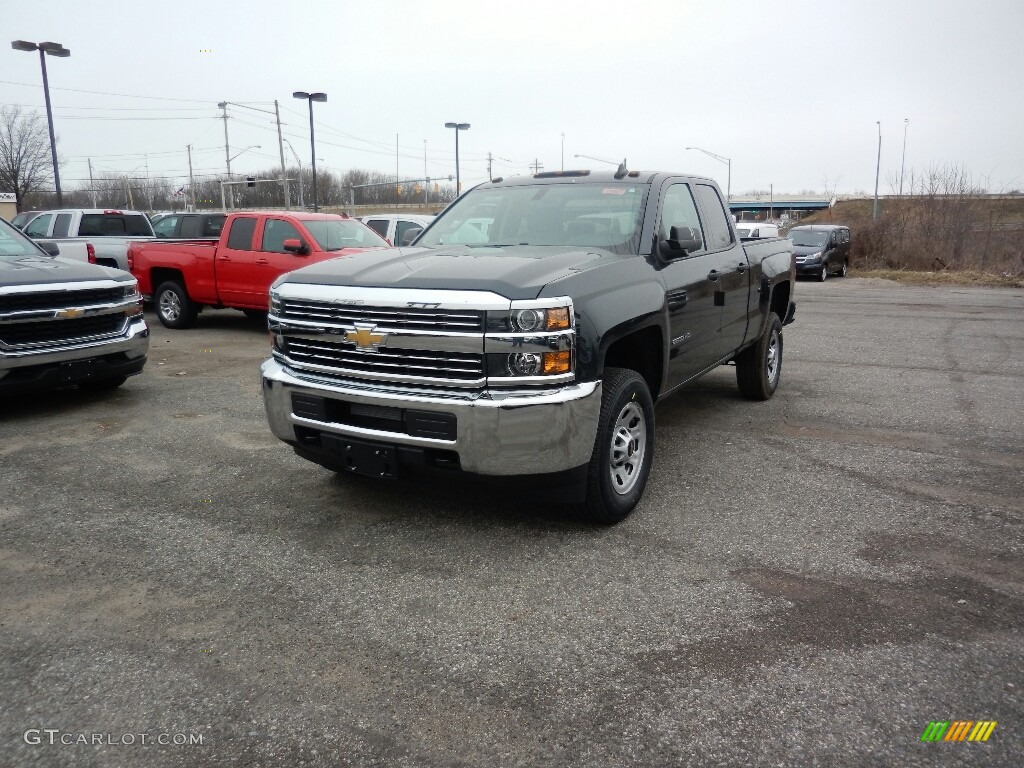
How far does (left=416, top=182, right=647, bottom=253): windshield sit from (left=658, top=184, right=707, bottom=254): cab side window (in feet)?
0.71

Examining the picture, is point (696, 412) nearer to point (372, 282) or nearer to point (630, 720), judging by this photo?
point (372, 282)

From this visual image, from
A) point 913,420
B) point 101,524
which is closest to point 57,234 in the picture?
point 101,524

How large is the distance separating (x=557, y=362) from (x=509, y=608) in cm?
118

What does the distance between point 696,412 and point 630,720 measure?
15.5 feet

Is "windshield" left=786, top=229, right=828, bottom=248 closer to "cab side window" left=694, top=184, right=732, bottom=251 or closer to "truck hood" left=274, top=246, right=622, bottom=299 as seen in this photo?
"cab side window" left=694, top=184, right=732, bottom=251

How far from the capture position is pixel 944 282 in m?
23.4

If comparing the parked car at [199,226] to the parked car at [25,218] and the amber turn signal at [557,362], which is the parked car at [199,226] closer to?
the parked car at [25,218]

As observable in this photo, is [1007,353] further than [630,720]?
Yes

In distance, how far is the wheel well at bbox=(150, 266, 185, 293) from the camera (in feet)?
41.6

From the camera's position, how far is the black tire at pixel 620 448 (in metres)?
4.19

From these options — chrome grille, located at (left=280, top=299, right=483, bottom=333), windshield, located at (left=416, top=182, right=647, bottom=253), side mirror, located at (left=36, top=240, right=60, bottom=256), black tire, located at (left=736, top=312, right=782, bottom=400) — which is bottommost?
black tire, located at (left=736, top=312, right=782, bottom=400)

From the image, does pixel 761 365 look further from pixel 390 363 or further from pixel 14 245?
pixel 14 245

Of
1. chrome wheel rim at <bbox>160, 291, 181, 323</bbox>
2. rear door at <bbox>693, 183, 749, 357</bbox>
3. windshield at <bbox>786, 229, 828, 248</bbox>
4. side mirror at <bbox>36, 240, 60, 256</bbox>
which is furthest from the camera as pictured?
windshield at <bbox>786, 229, 828, 248</bbox>

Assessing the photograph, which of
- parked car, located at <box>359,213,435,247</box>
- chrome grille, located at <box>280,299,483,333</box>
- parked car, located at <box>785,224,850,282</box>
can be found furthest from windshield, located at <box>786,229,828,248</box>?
chrome grille, located at <box>280,299,483,333</box>
